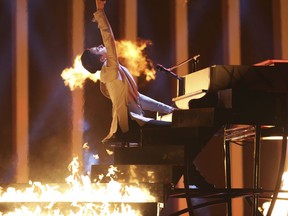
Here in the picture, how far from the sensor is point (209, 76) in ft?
11.7

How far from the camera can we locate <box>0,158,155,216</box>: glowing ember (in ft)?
11.4

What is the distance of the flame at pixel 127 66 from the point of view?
6.04m

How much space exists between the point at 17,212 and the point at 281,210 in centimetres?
244

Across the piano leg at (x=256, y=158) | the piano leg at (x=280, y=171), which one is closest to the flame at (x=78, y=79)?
the piano leg at (x=256, y=158)

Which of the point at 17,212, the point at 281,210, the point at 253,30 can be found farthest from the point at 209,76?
the point at 253,30

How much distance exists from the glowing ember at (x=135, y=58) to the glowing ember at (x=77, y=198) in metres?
2.55

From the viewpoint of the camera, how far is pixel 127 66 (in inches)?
241

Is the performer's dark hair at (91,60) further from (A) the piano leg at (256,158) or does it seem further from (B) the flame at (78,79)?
(B) the flame at (78,79)

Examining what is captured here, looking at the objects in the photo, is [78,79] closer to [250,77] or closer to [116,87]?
[116,87]

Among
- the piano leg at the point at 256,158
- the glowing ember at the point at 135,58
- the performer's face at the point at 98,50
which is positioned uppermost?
the glowing ember at the point at 135,58

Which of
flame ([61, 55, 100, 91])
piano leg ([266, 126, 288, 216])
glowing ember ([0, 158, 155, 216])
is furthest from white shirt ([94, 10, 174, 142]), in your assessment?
flame ([61, 55, 100, 91])

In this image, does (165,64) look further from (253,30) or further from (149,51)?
(253,30)

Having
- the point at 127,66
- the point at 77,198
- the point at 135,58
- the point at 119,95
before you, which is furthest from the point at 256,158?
the point at 135,58

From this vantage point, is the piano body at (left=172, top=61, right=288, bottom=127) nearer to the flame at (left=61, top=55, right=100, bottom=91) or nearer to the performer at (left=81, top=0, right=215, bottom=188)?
the performer at (left=81, top=0, right=215, bottom=188)
